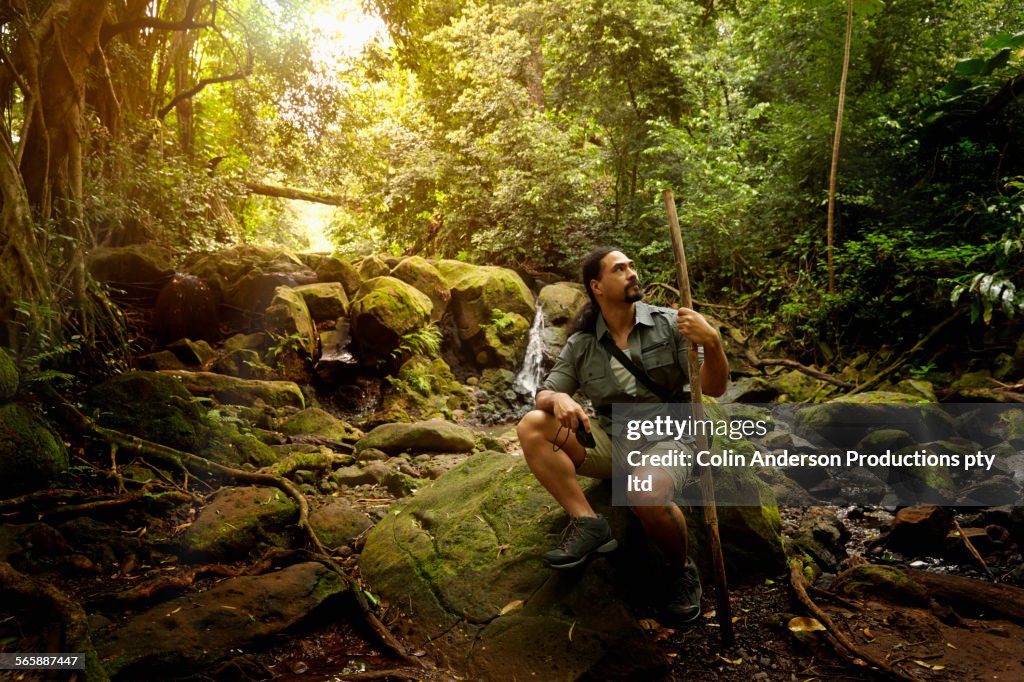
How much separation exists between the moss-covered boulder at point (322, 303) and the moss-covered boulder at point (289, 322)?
38 cm

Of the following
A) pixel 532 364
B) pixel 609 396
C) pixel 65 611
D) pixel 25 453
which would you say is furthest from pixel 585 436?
pixel 532 364

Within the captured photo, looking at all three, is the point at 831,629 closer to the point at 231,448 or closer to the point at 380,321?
the point at 231,448

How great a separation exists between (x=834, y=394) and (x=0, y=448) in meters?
9.66

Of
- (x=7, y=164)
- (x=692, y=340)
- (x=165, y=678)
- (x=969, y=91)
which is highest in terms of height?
(x=969, y=91)

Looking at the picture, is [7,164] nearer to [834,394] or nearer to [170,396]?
[170,396]

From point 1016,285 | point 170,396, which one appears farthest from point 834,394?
point 170,396

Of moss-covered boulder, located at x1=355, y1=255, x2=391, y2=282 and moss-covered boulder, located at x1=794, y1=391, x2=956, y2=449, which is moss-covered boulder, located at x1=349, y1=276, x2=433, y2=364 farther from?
moss-covered boulder, located at x1=794, y1=391, x2=956, y2=449

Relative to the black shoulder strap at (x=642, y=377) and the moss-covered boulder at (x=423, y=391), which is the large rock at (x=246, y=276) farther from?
the black shoulder strap at (x=642, y=377)

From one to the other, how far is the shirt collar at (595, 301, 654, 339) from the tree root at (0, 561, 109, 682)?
289 cm

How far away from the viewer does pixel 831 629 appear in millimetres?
2918

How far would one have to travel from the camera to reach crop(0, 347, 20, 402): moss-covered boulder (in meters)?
4.30

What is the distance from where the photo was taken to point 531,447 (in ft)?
10.3

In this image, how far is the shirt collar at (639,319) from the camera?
11.0ft

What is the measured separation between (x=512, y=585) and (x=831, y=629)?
1683mm
